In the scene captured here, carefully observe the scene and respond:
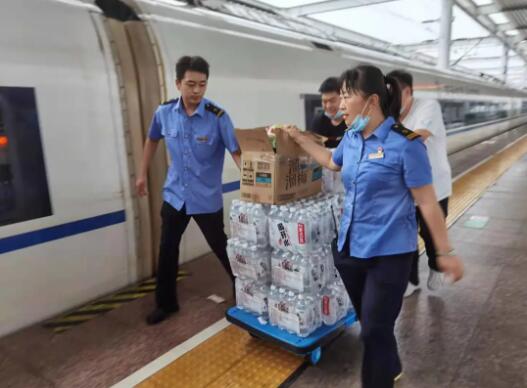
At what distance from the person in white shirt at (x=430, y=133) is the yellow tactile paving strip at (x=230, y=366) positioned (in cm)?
112

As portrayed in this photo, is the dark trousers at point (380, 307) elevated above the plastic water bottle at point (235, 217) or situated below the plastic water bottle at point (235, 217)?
below

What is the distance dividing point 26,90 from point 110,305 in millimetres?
1548

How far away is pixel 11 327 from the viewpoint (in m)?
2.73

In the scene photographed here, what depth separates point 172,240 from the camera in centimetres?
298

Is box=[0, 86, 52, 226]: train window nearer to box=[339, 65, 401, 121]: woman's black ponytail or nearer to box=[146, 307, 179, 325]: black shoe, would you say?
box=[146, 307, 179, 325]: black shoe

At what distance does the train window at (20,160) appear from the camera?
256 cm

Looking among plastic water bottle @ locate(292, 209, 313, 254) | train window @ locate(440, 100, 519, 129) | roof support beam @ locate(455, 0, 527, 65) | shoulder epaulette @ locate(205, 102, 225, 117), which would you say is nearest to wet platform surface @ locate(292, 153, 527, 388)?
plastic water bottle @ locate(292, 209, 313, 254)

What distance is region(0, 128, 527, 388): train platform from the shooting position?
2393 millimetres

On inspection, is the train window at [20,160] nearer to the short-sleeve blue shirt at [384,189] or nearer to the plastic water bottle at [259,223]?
the plastic water bottle at [259,223]

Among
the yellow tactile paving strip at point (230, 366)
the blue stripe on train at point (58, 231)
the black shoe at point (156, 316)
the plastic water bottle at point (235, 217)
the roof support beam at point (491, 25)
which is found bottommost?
the yellow tactile paving strip at point (230, 366)

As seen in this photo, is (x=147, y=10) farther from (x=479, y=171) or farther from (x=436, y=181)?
(x=479, y=171)

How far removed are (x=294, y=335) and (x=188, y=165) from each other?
1.24 meters

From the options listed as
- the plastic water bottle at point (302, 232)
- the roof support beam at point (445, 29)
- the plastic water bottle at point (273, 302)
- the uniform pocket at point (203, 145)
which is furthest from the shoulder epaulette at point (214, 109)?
the roof support beam at point (445, 29)

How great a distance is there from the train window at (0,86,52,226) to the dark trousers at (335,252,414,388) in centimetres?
191
